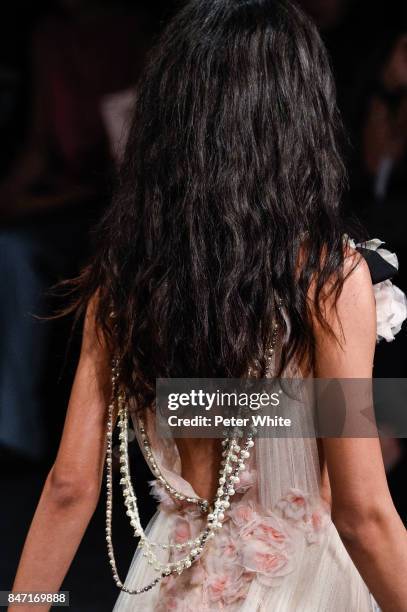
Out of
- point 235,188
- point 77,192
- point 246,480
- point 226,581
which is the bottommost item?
point 226,581

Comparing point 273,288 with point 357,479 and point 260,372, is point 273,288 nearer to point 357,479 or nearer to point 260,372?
point 260,372

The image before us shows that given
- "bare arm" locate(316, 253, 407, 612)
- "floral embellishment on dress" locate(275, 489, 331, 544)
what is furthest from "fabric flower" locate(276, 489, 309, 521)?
"bare arm" locate(316, 253, 407, 612)

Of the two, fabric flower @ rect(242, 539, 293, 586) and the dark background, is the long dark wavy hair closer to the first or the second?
fabric flower @ rect(242, 539, 293, 586)

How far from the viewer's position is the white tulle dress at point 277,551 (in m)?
1.25

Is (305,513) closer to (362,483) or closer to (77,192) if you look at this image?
(362,483)

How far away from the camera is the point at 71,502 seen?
4.13 feet

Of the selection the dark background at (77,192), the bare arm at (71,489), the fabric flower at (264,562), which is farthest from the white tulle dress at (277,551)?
the dark background at (77,192)

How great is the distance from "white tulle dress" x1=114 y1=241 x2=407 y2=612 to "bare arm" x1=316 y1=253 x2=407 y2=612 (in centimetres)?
13

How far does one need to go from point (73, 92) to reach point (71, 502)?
2.84 metres

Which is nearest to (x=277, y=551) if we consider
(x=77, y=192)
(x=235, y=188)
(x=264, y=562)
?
(x=264, y=562)

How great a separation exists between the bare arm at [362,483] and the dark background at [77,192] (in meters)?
0.99

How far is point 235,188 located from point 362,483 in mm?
359

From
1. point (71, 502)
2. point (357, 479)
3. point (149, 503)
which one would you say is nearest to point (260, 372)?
point (357, 479)

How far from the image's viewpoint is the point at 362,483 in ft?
3.63
